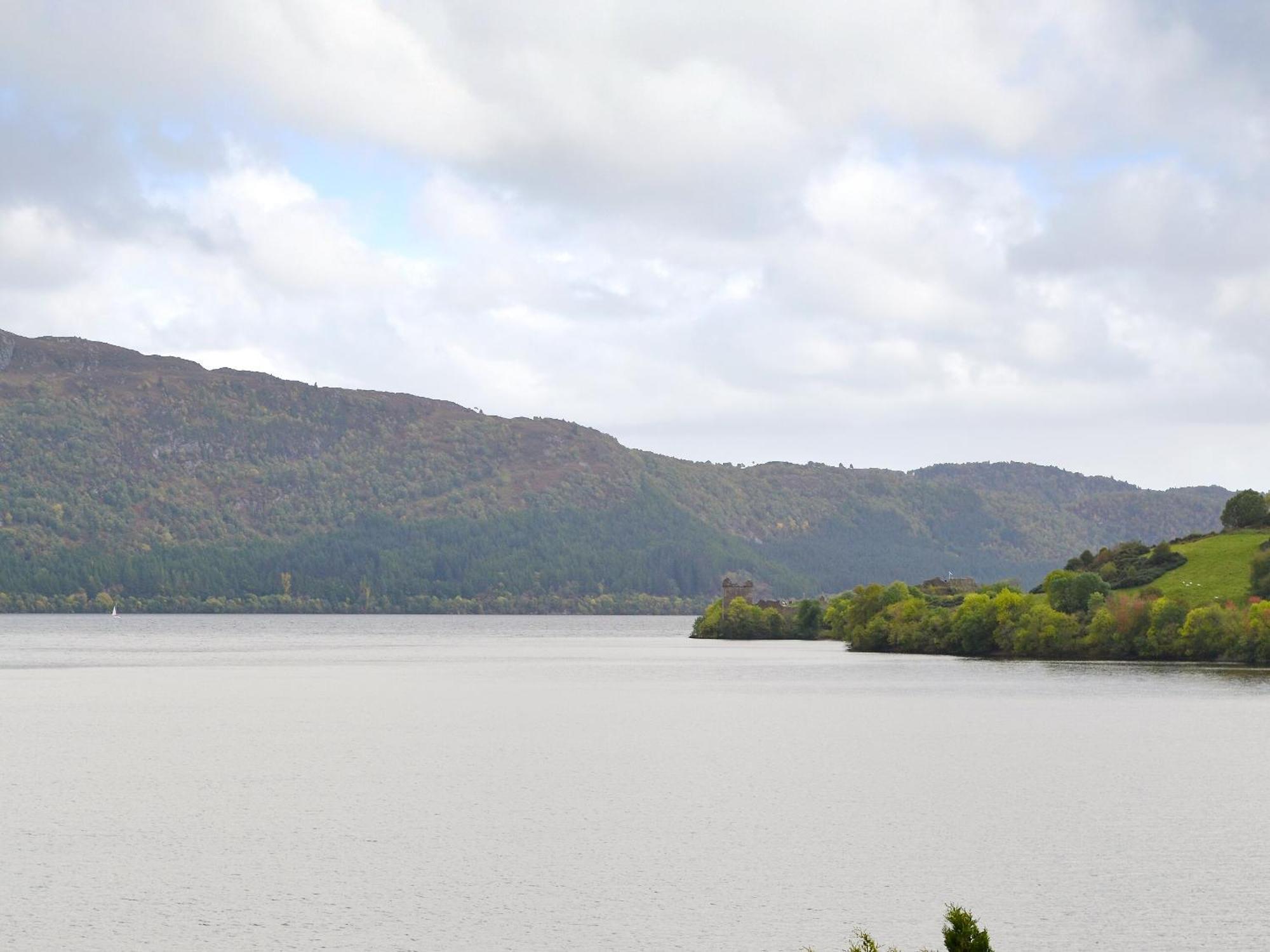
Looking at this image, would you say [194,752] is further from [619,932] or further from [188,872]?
[619,932]

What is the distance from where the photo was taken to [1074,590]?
184 meters

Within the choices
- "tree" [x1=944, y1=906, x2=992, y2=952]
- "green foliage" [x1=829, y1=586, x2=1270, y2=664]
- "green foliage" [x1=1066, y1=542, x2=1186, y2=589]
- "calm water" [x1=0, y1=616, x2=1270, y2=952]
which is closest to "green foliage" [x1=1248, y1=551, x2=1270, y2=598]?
"green foliage" [x1=829, y1=586, x2=1270, y2=664]

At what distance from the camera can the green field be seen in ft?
571

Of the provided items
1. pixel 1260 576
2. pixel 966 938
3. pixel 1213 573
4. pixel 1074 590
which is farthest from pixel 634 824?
pixel 1213 573

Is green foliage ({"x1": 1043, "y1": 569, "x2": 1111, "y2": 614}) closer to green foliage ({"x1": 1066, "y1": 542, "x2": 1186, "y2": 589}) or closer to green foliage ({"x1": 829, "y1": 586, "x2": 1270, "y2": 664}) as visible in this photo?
green foliage ({"x1": 829, "y1": 586, "x2": 1270, "y2": 664})

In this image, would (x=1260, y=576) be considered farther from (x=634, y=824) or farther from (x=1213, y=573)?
(x=634, y=824)

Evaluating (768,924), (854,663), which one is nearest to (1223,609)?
(854,663)

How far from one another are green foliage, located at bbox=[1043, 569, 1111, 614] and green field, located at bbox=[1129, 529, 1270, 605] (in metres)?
5.30

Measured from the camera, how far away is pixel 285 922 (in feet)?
145

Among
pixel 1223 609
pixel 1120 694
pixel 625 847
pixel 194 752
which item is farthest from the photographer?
pixel 1223 609

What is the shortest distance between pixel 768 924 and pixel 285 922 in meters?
13.4

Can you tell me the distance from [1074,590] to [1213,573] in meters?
15.7

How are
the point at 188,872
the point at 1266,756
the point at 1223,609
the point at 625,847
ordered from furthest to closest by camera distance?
1. the point at 1223,609
2. the point at 1266,756
3. the point at 625,847
4. the point at 188,872

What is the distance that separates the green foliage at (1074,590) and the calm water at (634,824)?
6684cm
